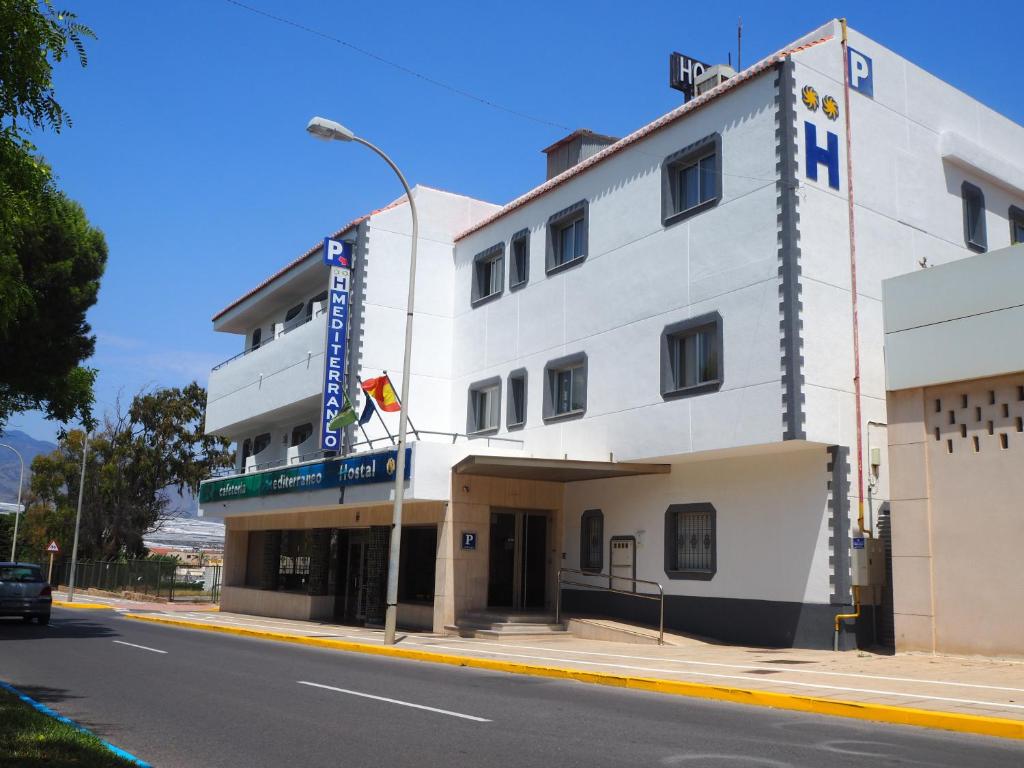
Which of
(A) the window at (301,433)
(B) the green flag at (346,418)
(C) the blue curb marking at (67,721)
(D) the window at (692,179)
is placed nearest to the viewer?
(C) the blue curb marking at (67,721)

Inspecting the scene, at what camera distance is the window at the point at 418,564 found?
26.1 m

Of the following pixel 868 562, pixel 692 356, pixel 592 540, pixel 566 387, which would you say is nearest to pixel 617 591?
pixel 592 540

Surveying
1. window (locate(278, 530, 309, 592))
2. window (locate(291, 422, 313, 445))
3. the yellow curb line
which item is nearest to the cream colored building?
the yellow curb line

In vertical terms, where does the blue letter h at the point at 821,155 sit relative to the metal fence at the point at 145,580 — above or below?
above

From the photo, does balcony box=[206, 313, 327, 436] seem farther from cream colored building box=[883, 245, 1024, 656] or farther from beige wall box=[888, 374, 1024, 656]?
beige wall box=[888, 374, 1024, 656]

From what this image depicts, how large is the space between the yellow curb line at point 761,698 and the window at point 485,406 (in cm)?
891

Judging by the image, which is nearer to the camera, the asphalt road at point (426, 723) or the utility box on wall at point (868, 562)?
the asphalt road at point (426, 723)

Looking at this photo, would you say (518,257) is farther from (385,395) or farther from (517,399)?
(385,395)

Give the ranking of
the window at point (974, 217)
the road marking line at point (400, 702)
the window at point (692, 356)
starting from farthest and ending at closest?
the window at point (974, 217)
the window at point (692, 356)
the road marking line at point (400, 702)

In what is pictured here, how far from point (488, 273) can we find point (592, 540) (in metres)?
8.77

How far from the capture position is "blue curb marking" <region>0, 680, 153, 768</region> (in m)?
7.48

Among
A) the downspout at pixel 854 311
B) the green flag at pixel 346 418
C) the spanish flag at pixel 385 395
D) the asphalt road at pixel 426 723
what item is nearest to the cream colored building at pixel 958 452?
the downspout at pixel 854 311

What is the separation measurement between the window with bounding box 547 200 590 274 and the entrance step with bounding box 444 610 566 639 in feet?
28.2

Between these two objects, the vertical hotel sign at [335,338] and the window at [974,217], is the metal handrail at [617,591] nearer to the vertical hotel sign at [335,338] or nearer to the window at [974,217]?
the vertical hotel sign at [335,338]
